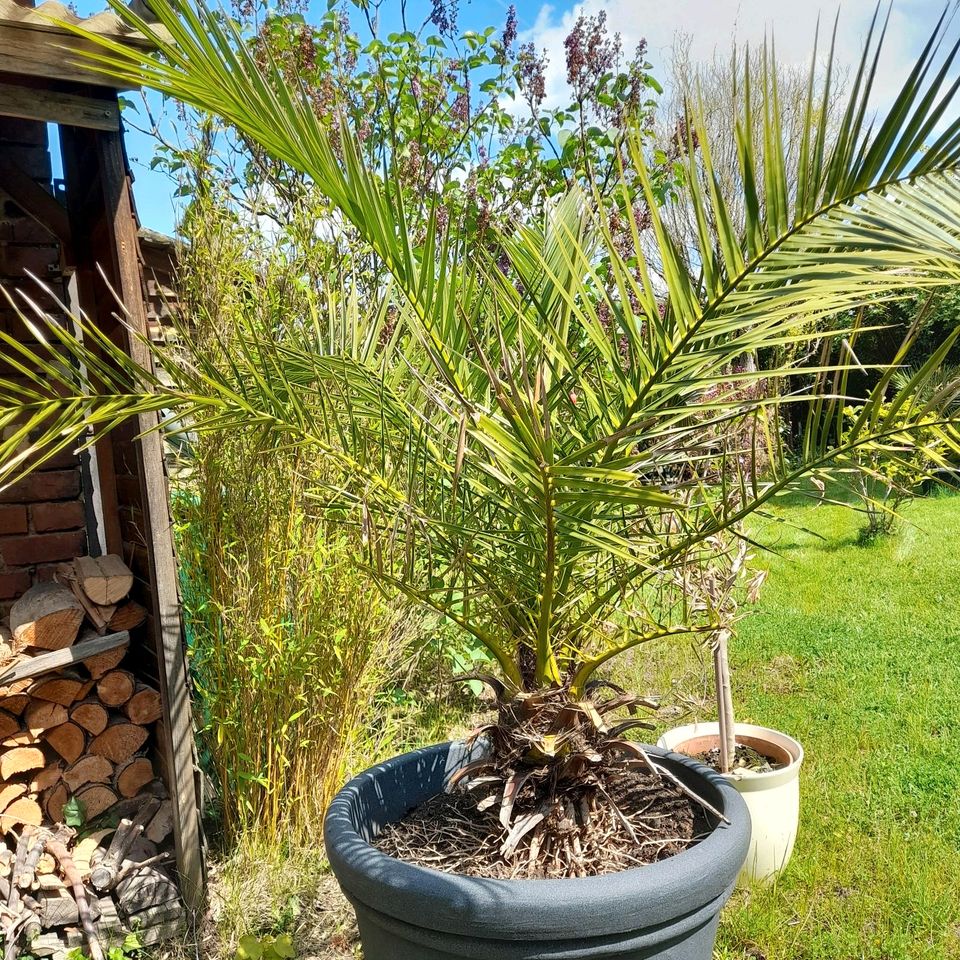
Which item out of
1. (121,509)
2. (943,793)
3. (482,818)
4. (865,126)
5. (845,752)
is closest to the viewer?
(865,126)

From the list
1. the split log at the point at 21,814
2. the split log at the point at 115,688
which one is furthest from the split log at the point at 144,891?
the split log at the point at 115,688

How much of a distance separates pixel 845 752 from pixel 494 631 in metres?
2.06

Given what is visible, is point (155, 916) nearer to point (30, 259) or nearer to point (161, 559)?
point (161, 559)

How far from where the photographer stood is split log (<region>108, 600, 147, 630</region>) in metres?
2.53

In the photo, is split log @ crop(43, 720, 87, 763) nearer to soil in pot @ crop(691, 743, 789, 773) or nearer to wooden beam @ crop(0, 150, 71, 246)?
wooden beam @ crop(0, 150, 71, 246)

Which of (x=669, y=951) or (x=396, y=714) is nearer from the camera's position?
(x=669, y=951)

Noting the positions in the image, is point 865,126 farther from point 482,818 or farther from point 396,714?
point 396,714

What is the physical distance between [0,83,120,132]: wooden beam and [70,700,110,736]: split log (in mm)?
1584

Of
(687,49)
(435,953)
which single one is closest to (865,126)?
(435,953)

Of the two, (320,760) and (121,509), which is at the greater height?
(121,509)

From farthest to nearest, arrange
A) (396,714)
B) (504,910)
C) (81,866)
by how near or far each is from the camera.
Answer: (396,714), (81,866), (504,910)

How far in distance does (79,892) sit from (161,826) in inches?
10.2

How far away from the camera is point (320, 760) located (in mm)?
2705

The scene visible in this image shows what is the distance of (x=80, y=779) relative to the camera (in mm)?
2494
